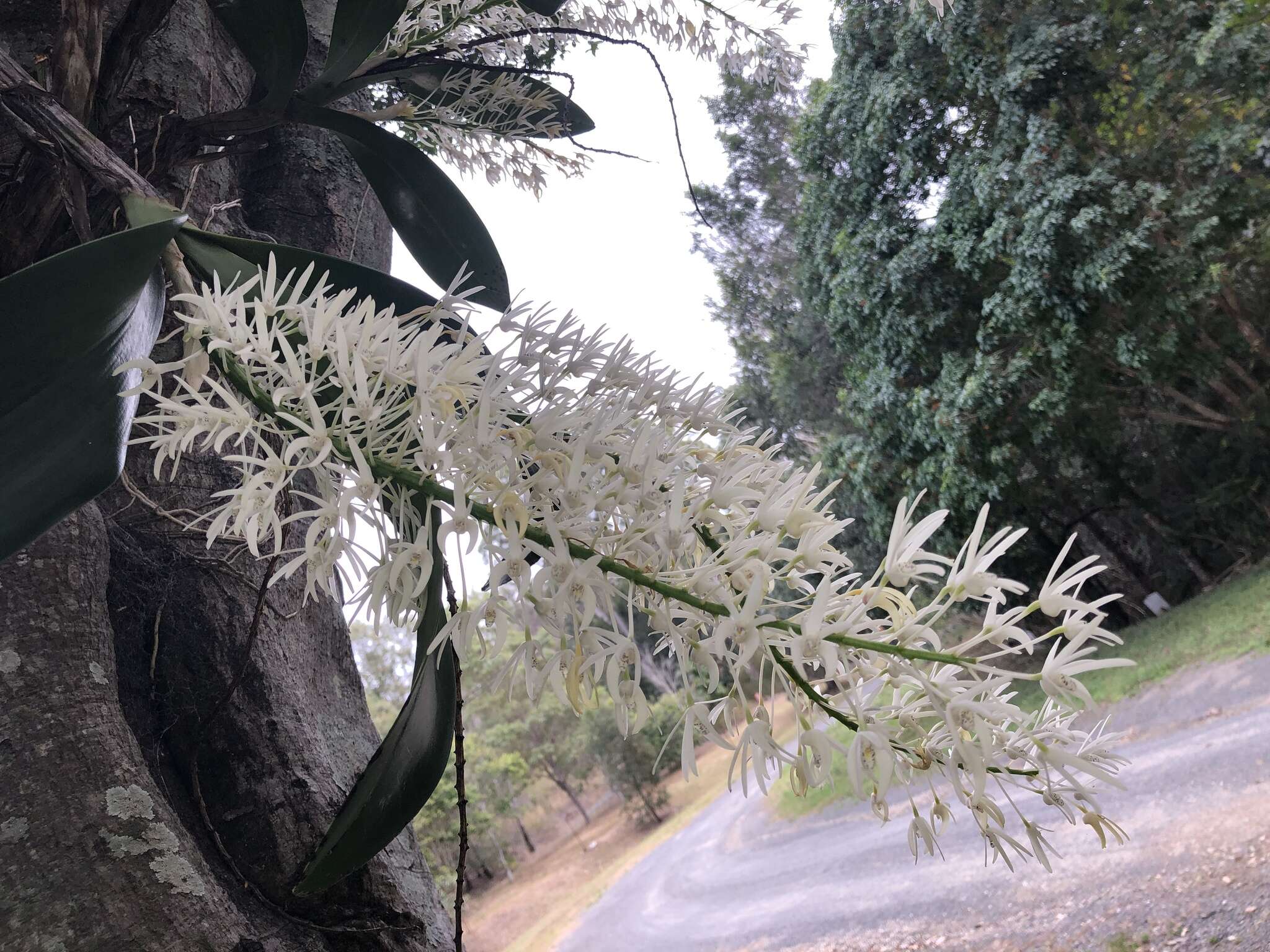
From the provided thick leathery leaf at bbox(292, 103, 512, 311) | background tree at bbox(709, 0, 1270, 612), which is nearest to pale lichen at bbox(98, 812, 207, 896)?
thick leathery leaf at bbox(292, 103, 512, 311)

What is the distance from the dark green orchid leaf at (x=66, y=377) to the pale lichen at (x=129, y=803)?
0.24 metres

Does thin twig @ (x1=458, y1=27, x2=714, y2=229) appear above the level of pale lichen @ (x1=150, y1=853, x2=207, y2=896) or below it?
above

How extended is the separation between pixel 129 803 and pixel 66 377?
0.28 meters

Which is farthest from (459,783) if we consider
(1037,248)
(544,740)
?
(1037,248)

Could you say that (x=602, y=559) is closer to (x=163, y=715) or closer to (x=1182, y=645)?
(x=163, y=715)

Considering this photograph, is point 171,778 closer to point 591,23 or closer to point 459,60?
point 459,60

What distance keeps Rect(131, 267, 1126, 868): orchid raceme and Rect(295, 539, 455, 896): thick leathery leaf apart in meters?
0.11

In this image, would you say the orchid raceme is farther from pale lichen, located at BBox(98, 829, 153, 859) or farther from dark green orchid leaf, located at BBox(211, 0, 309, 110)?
dark green orchid leaf, located at BBox(211, 0, 309, 110)

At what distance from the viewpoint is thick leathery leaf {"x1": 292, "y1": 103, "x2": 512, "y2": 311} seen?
30.5 inches

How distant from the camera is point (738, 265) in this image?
842 centimetres

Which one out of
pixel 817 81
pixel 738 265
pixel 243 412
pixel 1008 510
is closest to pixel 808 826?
pixel 1008 510

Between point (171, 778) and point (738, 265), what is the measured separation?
8309 millimetres

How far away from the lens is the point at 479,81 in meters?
0.94

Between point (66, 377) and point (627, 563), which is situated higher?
point (66, 377)
